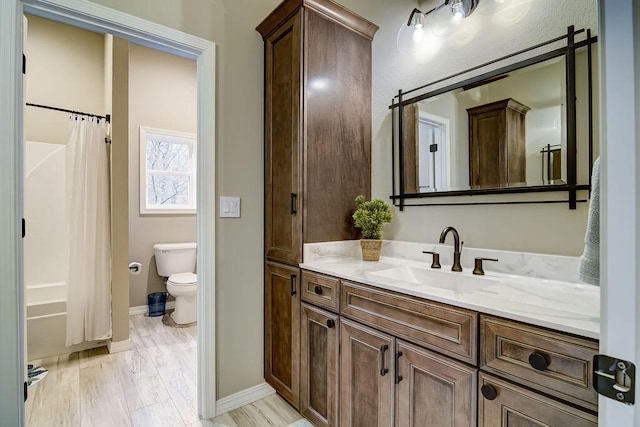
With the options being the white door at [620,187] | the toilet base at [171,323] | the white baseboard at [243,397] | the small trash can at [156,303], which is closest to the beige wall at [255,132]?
the white baseboard at [243,397]

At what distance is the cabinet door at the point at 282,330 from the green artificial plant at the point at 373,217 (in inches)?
18.6

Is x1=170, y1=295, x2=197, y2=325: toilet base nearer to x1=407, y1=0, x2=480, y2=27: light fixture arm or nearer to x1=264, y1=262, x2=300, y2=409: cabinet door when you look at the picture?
x1=264, y1=262, x2=300, y2=409: cabinet door

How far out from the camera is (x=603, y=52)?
487mm

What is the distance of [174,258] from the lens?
3393mm

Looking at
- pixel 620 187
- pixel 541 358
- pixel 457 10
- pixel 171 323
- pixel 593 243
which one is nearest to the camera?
pixel 620 187

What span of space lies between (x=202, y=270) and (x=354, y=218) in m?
0.93

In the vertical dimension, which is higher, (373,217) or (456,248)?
(373,217)

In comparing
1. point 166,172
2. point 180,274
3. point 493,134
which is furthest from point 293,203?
point 166,172

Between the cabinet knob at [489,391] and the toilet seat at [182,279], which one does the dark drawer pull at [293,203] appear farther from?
the toilet seat at [182,279]

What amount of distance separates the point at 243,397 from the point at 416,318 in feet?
4.32

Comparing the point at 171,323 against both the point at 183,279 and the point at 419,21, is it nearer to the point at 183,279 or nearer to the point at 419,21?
the point at 183,279

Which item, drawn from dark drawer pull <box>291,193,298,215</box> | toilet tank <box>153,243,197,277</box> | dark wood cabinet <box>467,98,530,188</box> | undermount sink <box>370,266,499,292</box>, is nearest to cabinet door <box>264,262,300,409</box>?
dark drawer pull <box>291,193,298,215</box>

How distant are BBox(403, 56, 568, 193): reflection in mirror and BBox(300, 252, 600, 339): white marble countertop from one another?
451 millimetres

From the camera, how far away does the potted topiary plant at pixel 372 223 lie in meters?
1.82
